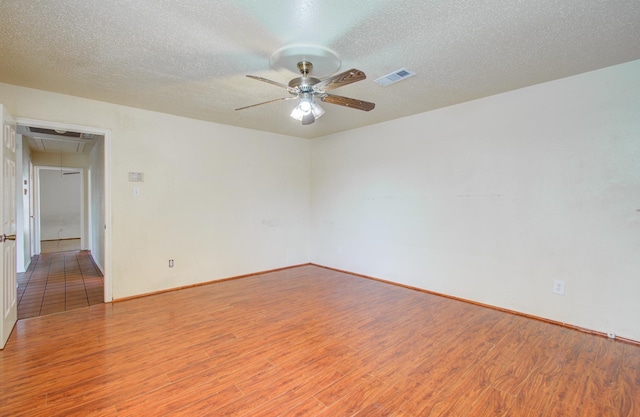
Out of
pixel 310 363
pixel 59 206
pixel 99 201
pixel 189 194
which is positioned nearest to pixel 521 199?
pixel 310 363

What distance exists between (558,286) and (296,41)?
331cm

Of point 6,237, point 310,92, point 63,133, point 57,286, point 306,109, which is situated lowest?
point 57,286

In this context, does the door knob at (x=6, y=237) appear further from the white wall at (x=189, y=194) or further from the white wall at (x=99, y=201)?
the white wall at (x=99, y=201)

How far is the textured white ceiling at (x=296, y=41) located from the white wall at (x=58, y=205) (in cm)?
817

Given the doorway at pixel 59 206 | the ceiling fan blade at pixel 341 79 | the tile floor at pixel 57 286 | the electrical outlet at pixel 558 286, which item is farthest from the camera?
the doorway at pixel 59 206

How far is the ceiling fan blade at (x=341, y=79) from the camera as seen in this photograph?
199cm

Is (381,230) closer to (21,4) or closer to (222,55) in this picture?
(222,55)

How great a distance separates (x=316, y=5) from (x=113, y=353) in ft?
9.65

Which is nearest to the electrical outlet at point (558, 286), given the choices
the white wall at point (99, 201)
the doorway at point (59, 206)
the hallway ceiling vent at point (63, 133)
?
the white wall at point (99, 201)

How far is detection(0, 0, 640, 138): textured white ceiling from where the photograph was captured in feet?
6.00

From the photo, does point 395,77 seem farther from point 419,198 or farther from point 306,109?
point 419,198

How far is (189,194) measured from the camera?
14.1ft

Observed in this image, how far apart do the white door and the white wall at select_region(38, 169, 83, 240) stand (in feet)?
24.9

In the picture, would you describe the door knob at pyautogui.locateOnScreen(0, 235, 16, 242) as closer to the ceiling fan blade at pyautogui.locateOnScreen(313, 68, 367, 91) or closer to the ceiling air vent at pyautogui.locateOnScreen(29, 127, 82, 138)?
the ceiling air vent at pyautogui.locateOnScreen(29, 127, 82, 138)
